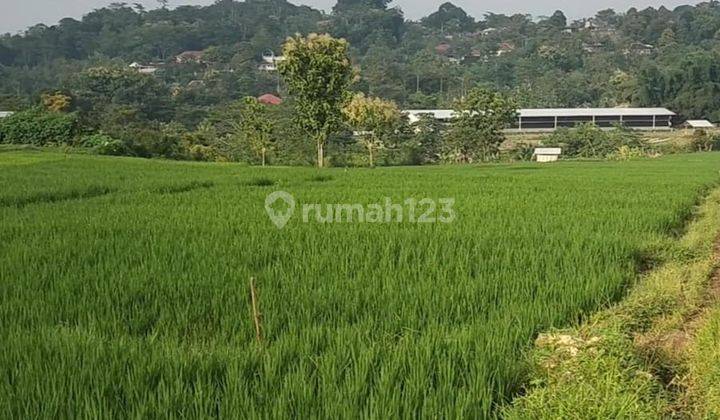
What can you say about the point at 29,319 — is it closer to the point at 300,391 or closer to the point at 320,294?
the point at 320,294

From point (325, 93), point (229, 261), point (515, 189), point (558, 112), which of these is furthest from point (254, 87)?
point (229, 261)

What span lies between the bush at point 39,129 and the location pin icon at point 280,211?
23672 millimetres

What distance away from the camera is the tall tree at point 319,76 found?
24750mm

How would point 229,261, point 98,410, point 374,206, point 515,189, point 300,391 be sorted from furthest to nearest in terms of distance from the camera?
point 515,189, point 374,206, point 229,261, point 300,391, point 98,410

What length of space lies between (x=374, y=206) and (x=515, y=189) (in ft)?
Result: 15.8

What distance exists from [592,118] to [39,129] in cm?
4413

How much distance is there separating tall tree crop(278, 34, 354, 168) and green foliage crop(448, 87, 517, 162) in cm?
1556

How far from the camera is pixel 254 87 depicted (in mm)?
83938

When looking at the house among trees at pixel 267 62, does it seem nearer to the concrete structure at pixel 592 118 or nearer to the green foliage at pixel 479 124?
the concrete structure at pixel 592 118

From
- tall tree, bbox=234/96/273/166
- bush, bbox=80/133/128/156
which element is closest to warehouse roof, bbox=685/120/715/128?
tall tree, bbox=234/96/273/166

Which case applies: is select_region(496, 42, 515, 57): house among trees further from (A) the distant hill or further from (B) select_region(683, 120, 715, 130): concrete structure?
(B) select_region(683, 120, 715, 130): concrete structure

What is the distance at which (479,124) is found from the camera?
3972cm

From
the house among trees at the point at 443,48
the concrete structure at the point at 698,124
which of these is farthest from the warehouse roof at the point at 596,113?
the house among trees at the point at 443,48

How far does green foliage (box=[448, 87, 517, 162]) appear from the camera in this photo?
39.0m
